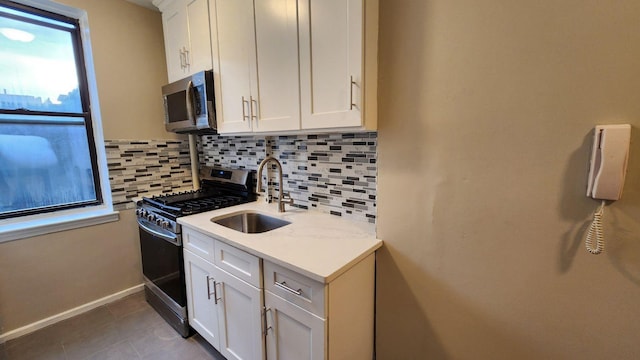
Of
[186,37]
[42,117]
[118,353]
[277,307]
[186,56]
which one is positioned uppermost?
[186,37]

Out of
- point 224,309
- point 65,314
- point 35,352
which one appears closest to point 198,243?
point 224,309

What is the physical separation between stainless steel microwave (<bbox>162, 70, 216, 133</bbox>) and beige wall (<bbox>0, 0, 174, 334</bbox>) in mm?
390

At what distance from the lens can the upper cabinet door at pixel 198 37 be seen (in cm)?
175

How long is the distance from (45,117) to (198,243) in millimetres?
1629

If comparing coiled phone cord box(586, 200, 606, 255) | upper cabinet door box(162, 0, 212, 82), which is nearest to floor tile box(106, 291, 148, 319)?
upper cabinet door box(162, 0, 212, 82)

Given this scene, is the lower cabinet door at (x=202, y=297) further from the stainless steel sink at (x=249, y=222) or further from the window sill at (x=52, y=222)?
the window sill at (x=52, y=222)

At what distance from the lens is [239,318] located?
1364mm

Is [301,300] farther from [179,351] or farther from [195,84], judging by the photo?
[195,84]

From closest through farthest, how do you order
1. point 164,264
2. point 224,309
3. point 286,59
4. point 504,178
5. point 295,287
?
point 504,178 → point 295,287 → point 286,59 → point 224,309 → point 164,264

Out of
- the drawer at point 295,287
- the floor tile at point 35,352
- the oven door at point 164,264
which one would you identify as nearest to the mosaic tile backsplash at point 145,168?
the oven door at point 164,264

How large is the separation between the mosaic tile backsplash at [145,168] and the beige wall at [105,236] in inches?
3.3

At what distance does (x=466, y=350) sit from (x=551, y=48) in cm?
109

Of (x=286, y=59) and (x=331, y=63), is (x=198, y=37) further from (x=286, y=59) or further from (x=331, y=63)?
(x=331, y=63)

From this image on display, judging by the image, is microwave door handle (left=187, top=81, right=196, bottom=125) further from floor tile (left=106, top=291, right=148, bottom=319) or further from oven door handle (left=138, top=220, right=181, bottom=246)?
floor tile (left=106, top=291, right=148, bottom=319)
